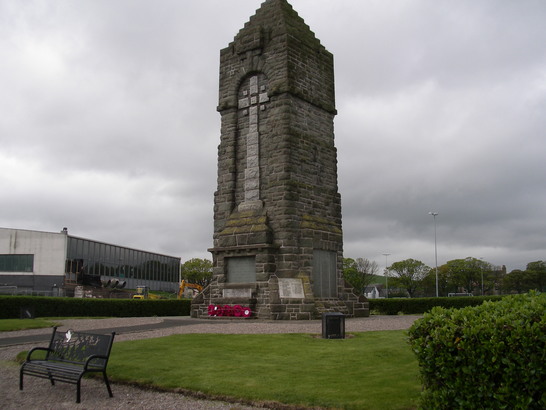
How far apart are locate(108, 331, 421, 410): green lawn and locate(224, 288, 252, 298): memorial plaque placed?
25.2 feet

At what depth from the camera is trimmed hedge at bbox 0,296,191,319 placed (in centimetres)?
2280

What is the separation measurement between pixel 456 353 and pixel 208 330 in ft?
37.4

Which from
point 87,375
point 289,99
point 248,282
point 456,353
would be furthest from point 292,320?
point 456,353

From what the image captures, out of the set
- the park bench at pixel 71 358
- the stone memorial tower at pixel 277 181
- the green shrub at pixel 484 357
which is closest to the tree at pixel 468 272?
the stone memorial tower at pixel 277 181

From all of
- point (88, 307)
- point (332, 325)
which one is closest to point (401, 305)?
point (88, 307)

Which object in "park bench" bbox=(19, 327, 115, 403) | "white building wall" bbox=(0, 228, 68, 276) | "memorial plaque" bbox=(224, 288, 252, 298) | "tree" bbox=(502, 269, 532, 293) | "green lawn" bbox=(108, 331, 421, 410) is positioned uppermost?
"white building wall" bbox=(0, 228, 68, 276)

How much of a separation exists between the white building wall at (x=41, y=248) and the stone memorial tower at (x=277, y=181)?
35.8 m

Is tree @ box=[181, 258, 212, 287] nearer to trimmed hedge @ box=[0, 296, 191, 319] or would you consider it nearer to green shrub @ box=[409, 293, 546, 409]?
trimmed hedge @ box=[0, 296, 191, 319]

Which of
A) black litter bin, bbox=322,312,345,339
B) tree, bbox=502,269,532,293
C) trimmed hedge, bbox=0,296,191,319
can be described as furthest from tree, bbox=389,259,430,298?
black litter bin, bbox=322,312,345,339

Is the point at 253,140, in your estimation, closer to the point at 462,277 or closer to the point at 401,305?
the point at 401,305

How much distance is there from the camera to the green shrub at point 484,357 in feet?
15.5

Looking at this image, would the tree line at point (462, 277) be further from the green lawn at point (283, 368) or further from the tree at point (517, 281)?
the green lawn at point (283, 368)

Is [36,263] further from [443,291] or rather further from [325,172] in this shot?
[443,291]

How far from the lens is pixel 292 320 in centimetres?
1944
